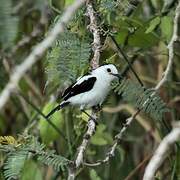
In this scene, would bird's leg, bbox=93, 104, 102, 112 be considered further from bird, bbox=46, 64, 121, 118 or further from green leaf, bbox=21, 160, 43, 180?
green leaf, bbox=21, 160, 43, 180

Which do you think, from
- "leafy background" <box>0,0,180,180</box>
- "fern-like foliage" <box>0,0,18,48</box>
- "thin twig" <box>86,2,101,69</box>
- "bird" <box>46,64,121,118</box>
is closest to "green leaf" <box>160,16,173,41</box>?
"leafy background" <box>0,0,180,180</box>

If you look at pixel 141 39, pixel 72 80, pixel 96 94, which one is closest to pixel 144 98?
pixel 72 80

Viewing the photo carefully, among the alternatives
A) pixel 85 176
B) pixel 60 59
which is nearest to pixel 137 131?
pixel 85 176

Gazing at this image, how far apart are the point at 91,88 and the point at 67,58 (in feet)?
2.14

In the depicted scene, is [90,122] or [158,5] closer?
[90,122]

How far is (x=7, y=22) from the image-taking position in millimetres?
879

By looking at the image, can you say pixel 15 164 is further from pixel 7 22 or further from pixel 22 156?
pixel 7 22

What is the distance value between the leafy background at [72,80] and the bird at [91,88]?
0.15 feet

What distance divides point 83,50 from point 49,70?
0.17 metres

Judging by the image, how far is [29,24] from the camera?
4.28 metres

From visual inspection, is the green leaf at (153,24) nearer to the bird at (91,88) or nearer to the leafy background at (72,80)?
the leafy background at (72,80)

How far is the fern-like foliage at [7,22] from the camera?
868mm

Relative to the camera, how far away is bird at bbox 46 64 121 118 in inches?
87.7

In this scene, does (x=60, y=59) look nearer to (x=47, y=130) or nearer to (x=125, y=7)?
(x=125, y=7)
